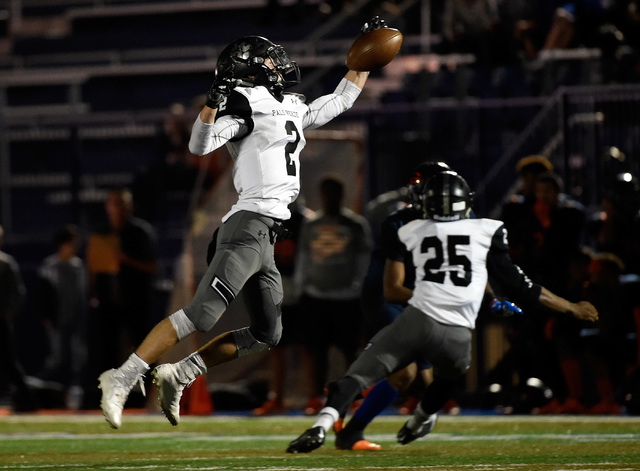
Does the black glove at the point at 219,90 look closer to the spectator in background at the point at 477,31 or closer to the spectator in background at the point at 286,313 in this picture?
the spectator in background at the point at 286,313

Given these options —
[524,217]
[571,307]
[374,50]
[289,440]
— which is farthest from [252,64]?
[524,217]

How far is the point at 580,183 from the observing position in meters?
10.6

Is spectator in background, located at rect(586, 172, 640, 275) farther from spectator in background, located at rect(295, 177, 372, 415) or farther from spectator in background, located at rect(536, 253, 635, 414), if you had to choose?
spectator in background, located at rect(295, 177, 372, 415)

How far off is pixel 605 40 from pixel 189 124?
12.9ft

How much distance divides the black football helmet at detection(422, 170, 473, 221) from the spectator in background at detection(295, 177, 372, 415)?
3.84m

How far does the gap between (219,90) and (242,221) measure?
2.00 ft

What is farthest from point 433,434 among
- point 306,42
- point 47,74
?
point 47,74

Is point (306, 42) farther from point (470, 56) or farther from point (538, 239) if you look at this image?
point (538, 239)

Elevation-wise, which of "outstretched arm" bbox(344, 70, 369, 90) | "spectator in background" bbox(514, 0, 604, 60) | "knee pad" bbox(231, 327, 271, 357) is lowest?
"knee pad" bbox(231, 327, 271, 357)

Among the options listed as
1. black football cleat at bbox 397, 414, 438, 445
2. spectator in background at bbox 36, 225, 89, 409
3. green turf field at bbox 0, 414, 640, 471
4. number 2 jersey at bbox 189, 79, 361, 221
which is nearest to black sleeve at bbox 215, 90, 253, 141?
number 2 jersey at bbox 189, 79, 361, 221

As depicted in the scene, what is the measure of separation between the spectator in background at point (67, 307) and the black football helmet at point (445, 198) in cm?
596

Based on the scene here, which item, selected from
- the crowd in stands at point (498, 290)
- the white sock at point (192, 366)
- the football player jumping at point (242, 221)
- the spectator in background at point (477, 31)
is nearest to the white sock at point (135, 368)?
the football player jumping at point (242, 221)

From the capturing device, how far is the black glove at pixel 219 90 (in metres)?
5.62

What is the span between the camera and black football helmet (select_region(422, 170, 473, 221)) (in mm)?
6000
